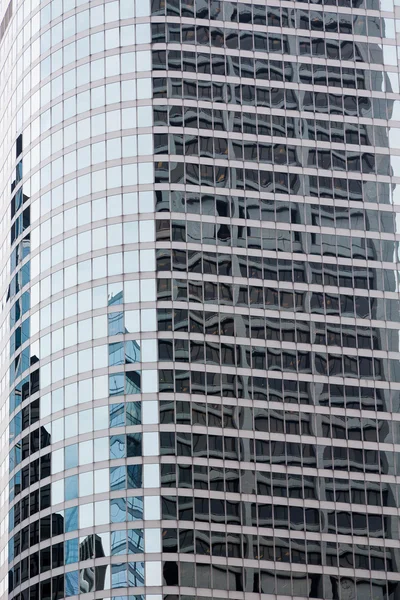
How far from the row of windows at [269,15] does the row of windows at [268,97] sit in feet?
16.8

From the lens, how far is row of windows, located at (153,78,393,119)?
164250 millimetres

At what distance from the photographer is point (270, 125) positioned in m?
165

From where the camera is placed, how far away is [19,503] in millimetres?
161750

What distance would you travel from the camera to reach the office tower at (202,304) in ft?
497

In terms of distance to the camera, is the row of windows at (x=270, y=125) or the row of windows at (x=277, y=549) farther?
the row of windows at (x=270, y=125)

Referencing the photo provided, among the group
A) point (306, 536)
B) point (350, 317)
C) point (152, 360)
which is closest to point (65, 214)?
point (152, 360)

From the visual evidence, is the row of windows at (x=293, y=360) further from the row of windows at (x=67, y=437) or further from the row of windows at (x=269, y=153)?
the row of windows at (x=269, y=153)

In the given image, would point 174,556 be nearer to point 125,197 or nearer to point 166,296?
point 166,296

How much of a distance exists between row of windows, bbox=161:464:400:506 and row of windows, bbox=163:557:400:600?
14.8 ft

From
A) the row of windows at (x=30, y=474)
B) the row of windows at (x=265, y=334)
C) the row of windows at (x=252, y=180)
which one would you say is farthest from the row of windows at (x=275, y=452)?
the row of windows at (x=252, y=180)

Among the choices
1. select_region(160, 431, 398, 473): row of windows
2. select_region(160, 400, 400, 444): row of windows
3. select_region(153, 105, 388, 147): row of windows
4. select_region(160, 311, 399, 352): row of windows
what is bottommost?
select_region(160, 431, 398, 473): row of windows

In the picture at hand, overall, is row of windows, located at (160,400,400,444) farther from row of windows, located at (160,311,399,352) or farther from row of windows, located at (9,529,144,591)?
row of windows, located at (9,529,144,591)

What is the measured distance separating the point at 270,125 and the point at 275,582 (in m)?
45.3

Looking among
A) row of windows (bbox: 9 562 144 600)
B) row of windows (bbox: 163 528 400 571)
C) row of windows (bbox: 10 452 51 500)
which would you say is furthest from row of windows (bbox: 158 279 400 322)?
row of windows (bbox: 9 562 144 600)
